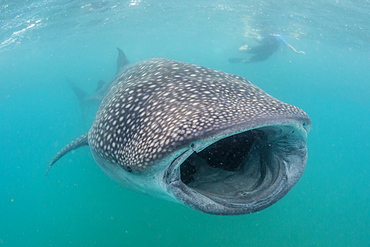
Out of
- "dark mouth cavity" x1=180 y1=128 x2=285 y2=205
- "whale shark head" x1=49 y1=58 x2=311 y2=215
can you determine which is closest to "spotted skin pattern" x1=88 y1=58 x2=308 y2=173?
"whale shark head" x1=49 y1=58 x2=311 y2=215

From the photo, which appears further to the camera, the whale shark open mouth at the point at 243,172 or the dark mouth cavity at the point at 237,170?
the dark mouth cavity at the point at 237,170

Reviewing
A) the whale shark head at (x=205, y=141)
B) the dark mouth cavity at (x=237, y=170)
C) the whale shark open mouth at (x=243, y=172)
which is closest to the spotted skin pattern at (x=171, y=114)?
the whale shark head at (x=205, y=141)

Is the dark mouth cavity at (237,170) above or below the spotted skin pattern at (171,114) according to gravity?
below

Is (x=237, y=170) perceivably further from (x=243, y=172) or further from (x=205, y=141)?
(x=205, y=141)

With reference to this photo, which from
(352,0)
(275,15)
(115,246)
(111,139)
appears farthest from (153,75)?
(275,15)

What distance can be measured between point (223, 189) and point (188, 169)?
31.2 inches

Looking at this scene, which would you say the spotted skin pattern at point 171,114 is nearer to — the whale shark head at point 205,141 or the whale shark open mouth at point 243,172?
the whale shark head at point 205,141

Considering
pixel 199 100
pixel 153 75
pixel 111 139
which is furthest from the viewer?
pixel 153 75

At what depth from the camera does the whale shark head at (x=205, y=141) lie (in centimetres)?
197

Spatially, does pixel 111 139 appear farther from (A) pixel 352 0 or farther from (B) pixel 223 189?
(A) pixel 352 0

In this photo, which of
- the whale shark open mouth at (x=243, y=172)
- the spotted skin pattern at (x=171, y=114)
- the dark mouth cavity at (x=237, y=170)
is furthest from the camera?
the dark mouth cavity at (x=237, y=170)

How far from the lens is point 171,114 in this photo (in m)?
2.33

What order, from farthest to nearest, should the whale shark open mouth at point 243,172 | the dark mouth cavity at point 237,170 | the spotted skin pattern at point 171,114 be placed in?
the dark mouth cavity at point 237,170, the whale shark open mouth at point 243,172, the spotted skin pattern at point 171,114

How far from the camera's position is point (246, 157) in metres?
3.22
